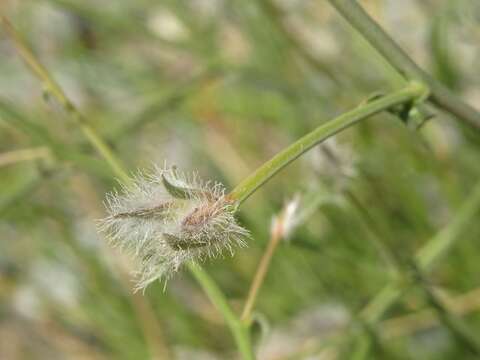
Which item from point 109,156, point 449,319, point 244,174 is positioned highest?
point 244,174

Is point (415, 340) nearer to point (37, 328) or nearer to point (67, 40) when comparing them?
point (37, 328)

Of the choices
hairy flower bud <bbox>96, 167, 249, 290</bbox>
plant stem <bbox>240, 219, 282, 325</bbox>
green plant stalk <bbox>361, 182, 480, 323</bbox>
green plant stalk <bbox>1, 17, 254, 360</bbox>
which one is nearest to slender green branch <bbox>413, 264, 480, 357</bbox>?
green plant stalk <bbox>361, 182, 480, 323</bbox>

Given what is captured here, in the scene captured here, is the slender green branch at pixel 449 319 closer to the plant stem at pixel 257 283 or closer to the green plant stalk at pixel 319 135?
the plant stem at pixel 257 283

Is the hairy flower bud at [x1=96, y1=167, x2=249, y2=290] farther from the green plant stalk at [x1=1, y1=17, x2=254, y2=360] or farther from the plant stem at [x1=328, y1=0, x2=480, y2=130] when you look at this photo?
the plant stem at [x1=328, y1=0, x2=480, y2=130]

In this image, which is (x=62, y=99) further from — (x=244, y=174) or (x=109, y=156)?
(x=244, y=174)

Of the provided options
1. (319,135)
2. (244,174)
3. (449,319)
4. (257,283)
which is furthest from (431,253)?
(244,174)

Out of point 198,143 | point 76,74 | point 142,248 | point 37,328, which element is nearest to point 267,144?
point 198,143
